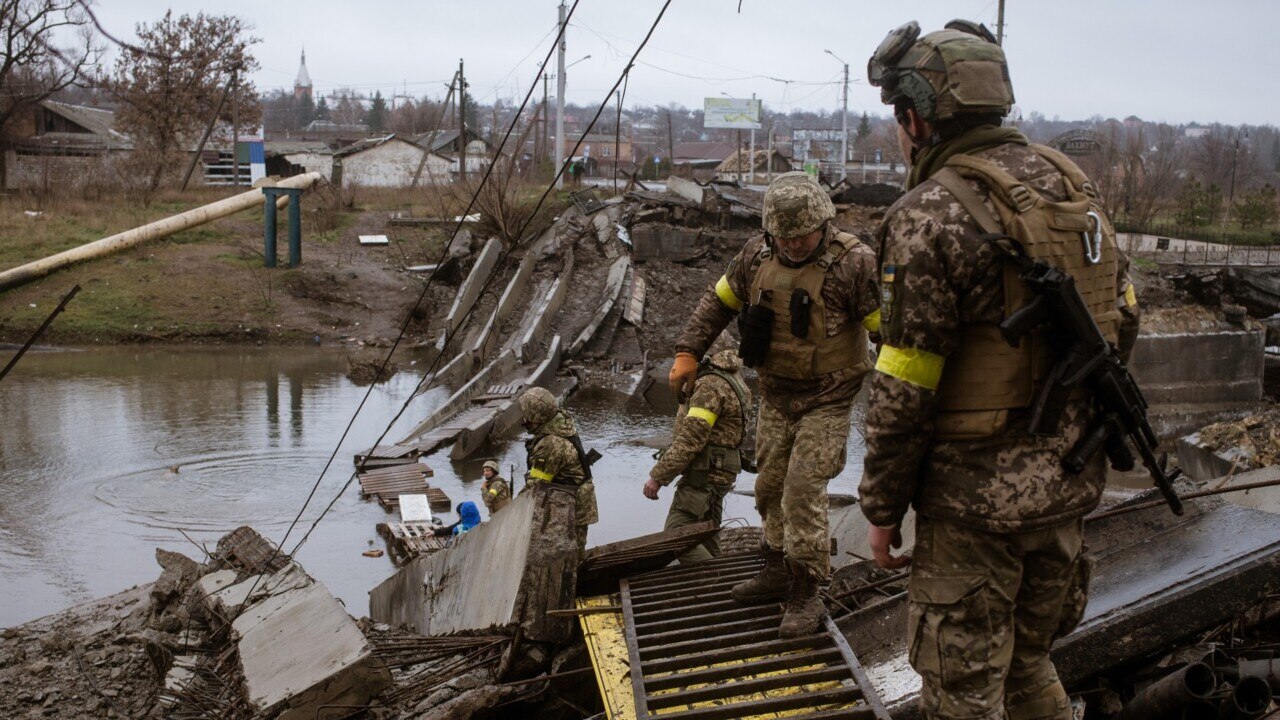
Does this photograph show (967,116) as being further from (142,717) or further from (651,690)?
(142,717)

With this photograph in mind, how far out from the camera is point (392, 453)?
13.1m

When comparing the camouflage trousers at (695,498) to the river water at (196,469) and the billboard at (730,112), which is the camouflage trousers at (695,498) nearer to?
the river water at (196,469)

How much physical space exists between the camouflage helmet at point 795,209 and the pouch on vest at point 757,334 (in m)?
0.35

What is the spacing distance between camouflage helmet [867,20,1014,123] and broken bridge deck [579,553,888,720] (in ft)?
6.67

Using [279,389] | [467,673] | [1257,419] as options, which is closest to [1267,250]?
[1257,419]

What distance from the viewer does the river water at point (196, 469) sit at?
950 centimetres

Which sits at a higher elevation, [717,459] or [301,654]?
[717,459]

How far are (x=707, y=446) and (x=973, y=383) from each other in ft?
13.4

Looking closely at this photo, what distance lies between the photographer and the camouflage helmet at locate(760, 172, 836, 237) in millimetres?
4441

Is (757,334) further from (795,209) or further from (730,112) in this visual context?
(730,112)

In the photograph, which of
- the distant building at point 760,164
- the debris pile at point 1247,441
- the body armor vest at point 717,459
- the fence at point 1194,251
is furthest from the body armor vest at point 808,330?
the distant building at point 760,164

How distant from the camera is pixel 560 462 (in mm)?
6445

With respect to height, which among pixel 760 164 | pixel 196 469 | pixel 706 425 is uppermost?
pixel 760 164

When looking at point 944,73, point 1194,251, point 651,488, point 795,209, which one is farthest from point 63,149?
point 944,73
